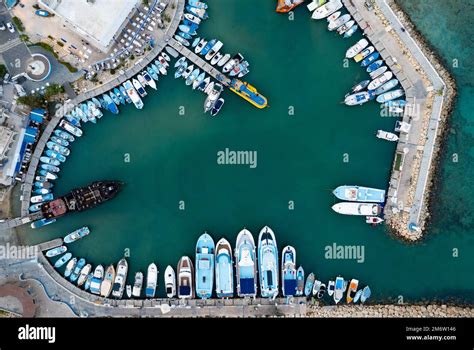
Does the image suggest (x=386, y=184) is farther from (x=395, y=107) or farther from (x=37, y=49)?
(x=37, y=49)

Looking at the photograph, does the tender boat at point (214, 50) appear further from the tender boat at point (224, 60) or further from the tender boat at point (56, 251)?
the tender boat at point (56, 251)

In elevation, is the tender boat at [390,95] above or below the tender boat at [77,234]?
above

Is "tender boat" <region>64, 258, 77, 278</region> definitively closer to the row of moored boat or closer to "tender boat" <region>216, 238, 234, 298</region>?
the row of moored boat

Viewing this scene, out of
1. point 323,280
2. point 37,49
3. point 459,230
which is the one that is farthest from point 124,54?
point 459,230

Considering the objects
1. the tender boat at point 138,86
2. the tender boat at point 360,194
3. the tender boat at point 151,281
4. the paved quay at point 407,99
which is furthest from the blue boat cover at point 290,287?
the tender boat at point 138,86

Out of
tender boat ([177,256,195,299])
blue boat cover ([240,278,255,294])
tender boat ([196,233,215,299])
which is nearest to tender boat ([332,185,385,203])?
blue boat cover ([240,278,255,294])
